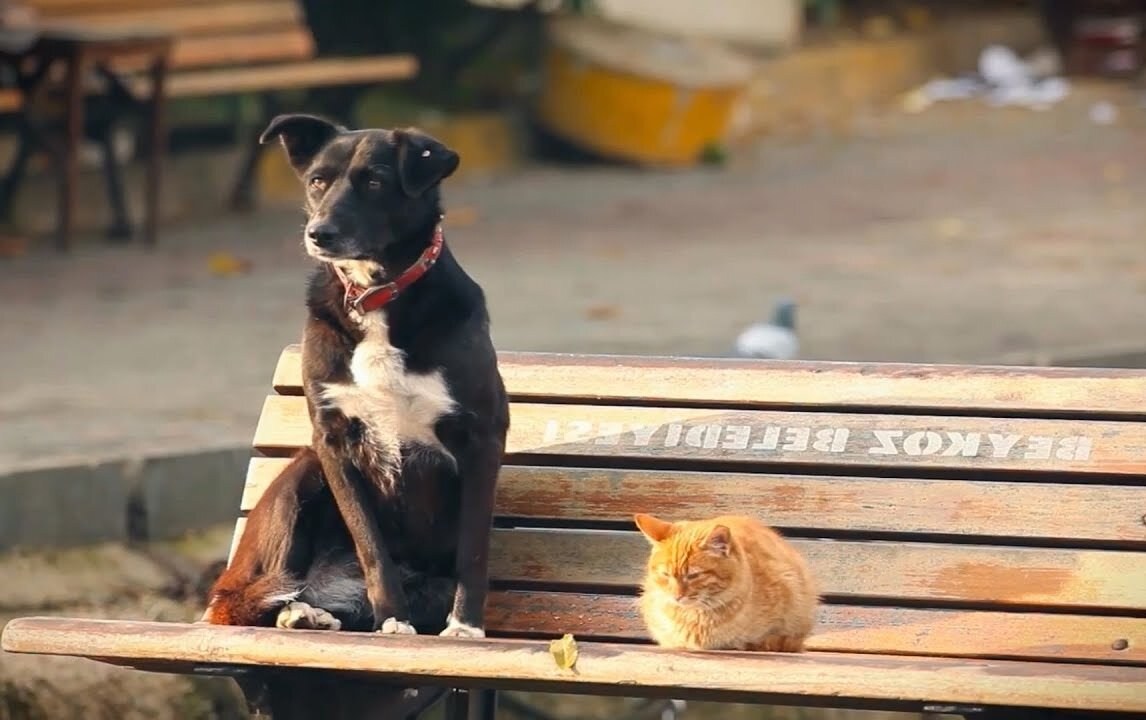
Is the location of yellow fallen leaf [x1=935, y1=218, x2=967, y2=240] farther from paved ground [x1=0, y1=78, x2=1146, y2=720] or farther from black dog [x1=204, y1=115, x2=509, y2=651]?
black dog [x1=204, y1=115, x2=509, y2=651]

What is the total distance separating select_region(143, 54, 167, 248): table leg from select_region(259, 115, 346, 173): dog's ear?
231 inches

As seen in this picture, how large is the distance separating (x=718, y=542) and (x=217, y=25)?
7.85 meters

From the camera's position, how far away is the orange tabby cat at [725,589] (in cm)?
372

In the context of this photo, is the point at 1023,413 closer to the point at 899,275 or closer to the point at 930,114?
the point at 899,275

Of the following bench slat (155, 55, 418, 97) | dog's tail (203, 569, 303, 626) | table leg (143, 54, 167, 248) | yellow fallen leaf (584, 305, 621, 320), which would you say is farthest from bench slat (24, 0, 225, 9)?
dog's tail (203, 569, 303, 626)

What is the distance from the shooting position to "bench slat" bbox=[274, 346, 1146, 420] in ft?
14.4

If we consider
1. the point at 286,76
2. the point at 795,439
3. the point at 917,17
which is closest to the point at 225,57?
the point at 286,76

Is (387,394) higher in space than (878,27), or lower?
higher

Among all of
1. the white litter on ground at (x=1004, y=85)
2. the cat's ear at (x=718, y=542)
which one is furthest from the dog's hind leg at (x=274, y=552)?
the white litter on ground at (x=1004, y=85)

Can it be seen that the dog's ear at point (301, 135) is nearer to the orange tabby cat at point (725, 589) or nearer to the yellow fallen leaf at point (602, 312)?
the orange tabby cat at point (725, 589)

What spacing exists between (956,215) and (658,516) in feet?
23.3

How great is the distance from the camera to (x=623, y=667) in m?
3.53

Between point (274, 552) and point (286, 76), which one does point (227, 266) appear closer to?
point (286, 76)

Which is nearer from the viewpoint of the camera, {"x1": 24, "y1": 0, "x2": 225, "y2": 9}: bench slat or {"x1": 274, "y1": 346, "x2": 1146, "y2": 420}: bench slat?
{"x1": 274, "y1": 346, "x2": 1146, "y2": 420}: bench slat
